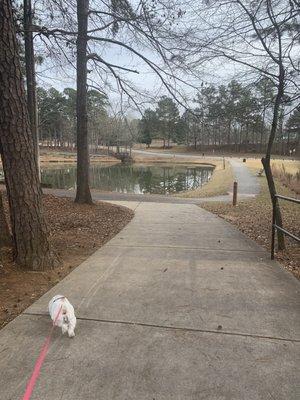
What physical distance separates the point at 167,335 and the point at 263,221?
7.75m

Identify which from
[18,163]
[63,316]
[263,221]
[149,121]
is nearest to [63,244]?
[18,163]

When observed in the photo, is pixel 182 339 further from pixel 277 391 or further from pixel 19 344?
pixel 19 344

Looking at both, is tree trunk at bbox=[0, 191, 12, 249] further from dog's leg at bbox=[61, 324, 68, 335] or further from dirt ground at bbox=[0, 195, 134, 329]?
dog's leg at bbox=[61, 324, 68, 335]

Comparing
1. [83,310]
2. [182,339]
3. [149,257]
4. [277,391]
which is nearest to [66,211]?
[149,257]

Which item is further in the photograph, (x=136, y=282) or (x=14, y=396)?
(x=136, y=282)

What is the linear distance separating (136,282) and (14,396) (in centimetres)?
244

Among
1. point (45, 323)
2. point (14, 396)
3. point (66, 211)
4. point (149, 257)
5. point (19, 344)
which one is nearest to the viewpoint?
point (14, 396)

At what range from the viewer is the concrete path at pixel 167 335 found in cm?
275

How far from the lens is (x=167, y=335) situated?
11.5ft

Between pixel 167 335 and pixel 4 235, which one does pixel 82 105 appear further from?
pixel 167 335

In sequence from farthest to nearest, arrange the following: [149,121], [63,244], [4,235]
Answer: [149,121], [63,244], [4,235]

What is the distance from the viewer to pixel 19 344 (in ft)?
10.9

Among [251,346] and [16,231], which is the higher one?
[16,231]

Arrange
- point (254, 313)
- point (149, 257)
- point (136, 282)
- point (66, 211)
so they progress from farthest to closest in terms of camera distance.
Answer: point (66, 211)
point (149, 257)
point (136, 282)
point (254, 313)
